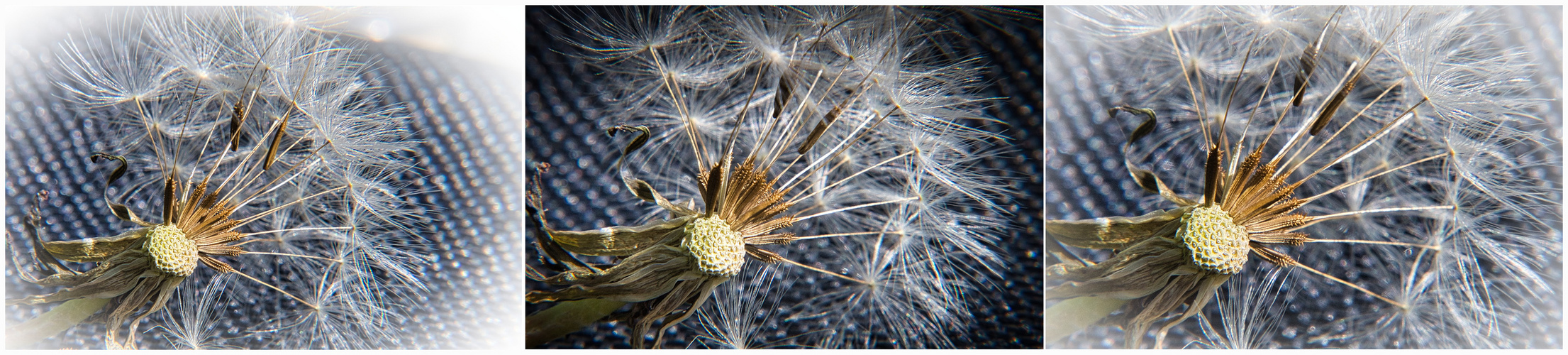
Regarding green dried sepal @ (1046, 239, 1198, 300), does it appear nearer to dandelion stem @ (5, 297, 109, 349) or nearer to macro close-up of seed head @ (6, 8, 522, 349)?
macro close-up of seed head @ (6, 8, 522, 349)

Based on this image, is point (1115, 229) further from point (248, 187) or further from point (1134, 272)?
point (248, 187)

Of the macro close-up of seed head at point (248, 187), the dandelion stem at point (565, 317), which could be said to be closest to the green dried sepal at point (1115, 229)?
the dandelion stem at point (565, 317)

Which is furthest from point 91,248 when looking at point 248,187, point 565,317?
point 565,317

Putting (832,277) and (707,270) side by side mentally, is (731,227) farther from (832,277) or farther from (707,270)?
(832,277)

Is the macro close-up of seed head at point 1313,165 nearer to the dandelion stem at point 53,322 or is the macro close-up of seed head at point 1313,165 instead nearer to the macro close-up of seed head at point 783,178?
the macro close-up of seed head at point 783,178

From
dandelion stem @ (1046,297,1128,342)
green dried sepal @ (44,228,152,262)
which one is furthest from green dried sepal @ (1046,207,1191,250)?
green dried sepal @ (44,228,152,262)
